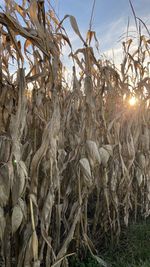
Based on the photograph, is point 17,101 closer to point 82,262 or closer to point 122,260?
point 82,262

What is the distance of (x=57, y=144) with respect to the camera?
1.49 metres

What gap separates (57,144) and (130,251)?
0.73m

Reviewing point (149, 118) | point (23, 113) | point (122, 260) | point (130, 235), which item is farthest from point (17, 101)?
point (149, 118)

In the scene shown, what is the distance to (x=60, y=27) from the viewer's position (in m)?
1.43

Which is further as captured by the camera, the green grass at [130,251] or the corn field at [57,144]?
the green grass at [130,251]

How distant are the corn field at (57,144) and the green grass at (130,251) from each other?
7 centimetres

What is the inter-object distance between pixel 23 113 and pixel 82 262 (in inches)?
34.3

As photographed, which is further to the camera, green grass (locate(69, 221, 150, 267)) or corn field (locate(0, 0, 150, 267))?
green grass (locate(69, 221, 150, 267))

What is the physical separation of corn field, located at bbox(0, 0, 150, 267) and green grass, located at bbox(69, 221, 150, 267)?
69 millimetres

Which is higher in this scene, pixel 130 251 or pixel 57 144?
pixel 57 144

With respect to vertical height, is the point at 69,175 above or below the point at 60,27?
below

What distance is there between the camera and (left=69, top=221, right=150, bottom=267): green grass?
1.58 metres

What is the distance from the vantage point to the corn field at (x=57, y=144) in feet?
3.66

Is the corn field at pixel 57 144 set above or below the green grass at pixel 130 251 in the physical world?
above
